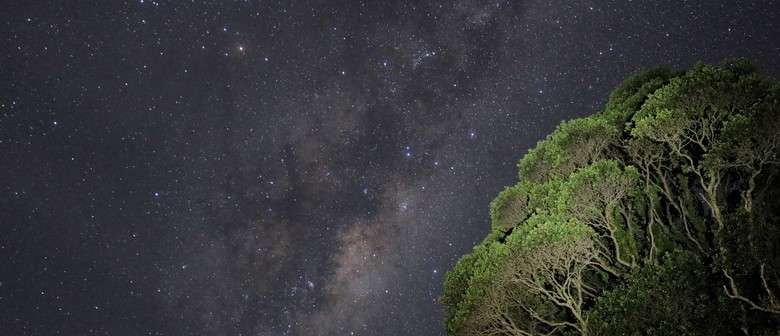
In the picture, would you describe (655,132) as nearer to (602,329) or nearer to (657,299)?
(657,299)

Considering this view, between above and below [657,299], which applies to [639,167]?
above

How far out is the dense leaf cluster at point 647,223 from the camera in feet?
33.0

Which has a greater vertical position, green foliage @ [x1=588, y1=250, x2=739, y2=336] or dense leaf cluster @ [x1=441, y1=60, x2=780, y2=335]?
dense leaf cluster @ [x1=441, y1=60, x2=780, y2=335]

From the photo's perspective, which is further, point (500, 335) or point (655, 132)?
point (500, 335)

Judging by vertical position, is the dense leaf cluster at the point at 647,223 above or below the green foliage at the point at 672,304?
above

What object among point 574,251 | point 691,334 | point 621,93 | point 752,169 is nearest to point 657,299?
point 691,334

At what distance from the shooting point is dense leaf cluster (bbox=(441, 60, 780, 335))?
1005cm

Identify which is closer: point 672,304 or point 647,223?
point 672,304

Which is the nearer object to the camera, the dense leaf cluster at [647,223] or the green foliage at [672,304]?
the green foliage at [672,304]

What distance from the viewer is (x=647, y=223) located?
521 inches

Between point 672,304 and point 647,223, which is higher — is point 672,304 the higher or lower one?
the lower one

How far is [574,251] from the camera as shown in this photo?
11867mm

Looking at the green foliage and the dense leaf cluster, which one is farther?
the dense leaf cluster

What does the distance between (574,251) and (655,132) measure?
343 cm
